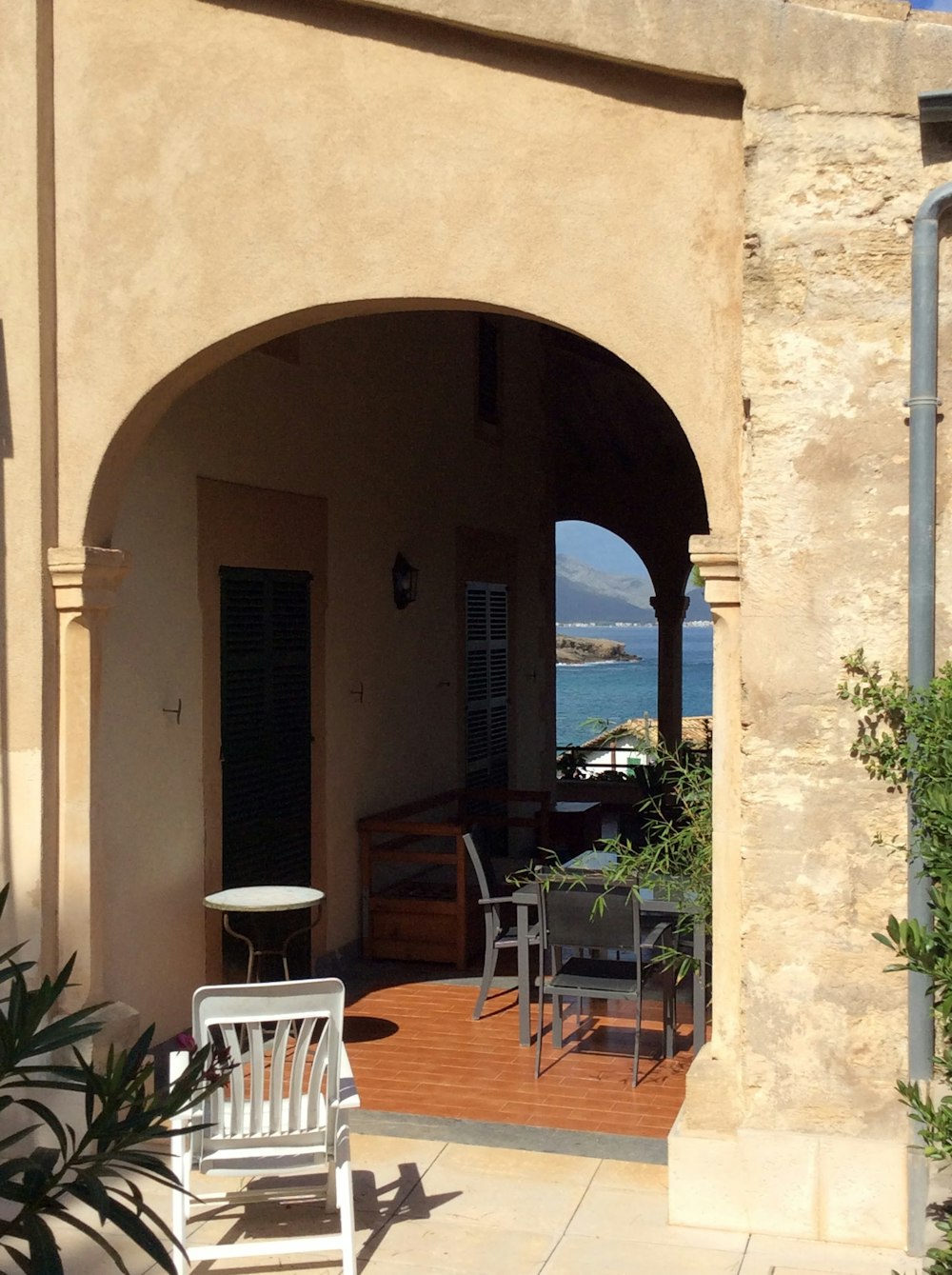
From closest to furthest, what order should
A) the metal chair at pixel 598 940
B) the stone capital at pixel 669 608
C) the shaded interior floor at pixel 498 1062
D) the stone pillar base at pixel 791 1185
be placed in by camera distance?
the stone pillar base at pixel 791 1185, the shaded interior floor at pixel 498 1062, the metal chair at pixel 598 940, the stone capital at pixel 669 608

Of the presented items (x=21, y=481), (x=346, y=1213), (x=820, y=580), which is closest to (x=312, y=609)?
(x=21, y=481)

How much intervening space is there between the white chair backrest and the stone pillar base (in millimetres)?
1244

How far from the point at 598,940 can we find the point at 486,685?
568cm

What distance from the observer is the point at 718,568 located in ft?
16.3

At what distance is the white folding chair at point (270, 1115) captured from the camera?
454cm

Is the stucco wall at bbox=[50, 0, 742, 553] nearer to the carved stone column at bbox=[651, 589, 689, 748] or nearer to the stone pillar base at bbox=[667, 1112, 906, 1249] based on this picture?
the stone pillar base at bbox=[667, 1112, 906, 1249]

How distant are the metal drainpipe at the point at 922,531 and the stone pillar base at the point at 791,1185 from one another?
86mm

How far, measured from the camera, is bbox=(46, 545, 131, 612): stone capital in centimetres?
562

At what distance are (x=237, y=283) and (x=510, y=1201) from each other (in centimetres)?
360

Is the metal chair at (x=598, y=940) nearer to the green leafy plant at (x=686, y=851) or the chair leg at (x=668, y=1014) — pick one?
the chair leg at (x=668, y=1014)

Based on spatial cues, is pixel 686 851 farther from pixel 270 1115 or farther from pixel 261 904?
pixel 270 1115

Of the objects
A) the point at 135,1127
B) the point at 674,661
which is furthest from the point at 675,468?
the point at 135,1127

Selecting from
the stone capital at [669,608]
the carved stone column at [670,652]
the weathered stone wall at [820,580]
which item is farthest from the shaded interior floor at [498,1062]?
the stone capital at [669,608]

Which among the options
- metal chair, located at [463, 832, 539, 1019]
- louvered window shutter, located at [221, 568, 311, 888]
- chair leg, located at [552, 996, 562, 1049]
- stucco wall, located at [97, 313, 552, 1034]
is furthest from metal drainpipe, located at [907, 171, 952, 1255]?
louvered window shutter, located at [221, 568, 311, 888]
